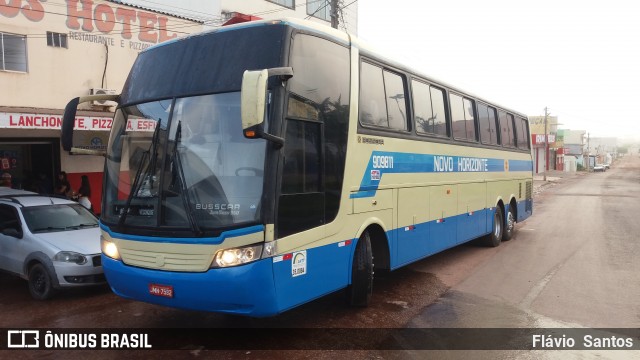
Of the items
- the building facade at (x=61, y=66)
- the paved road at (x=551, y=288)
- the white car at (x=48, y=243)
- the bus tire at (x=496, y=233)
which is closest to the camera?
the paved road at (x=551, y=288)

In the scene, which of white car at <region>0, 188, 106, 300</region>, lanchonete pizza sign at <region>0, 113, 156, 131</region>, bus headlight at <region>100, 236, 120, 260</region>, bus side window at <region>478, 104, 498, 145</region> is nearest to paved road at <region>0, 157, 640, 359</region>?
white car at <region>0, 188, 106, 300</region>

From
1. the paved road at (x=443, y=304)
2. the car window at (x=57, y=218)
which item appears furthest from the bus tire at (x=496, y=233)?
the car window at (x=57, y=218)

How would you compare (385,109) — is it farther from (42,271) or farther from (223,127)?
(42,271)

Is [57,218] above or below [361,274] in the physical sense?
above

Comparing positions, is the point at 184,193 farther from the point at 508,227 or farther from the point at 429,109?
the point at 508,227

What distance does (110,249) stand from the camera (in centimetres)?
547

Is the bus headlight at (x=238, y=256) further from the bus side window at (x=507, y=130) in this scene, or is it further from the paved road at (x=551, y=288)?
the bus side window at (x=507, y=130)

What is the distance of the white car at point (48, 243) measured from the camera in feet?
24.8

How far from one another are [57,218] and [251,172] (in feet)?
18.9

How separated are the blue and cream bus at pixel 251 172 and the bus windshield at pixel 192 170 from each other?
0.01 m

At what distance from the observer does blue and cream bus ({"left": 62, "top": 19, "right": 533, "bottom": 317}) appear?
471cm

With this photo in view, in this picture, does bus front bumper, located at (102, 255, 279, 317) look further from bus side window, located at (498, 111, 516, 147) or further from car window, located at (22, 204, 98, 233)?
bus side window, located at (498, 111, 516, 147)

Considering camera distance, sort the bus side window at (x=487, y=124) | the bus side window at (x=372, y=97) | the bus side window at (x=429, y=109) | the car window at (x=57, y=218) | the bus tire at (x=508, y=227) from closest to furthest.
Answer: the bus side window at (x=372, y=97)
the bus side window at (x=429, y=109)
the car window at (x=57, y=218)
the bus side window at (x=487, y=124)
the bus tire at (x=508, y=227)

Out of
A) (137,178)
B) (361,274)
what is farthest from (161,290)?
(361,274)
